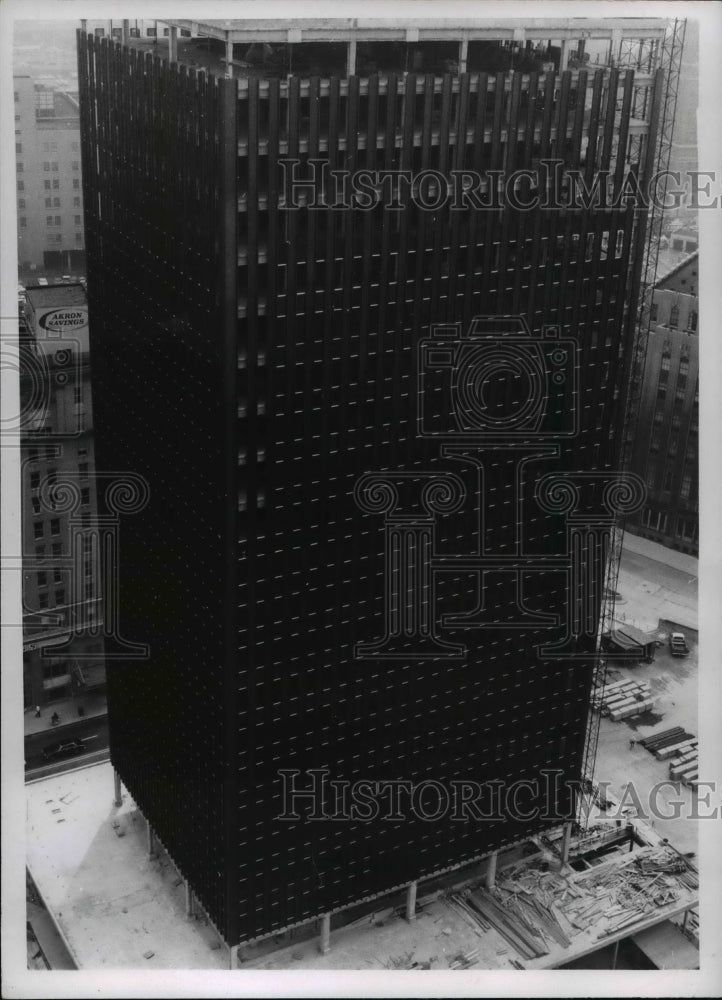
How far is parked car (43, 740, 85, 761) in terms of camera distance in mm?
179750

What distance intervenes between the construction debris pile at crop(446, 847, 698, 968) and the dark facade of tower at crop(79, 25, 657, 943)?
6.94 meters

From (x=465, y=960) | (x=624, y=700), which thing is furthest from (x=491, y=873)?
(x=624, y=700)

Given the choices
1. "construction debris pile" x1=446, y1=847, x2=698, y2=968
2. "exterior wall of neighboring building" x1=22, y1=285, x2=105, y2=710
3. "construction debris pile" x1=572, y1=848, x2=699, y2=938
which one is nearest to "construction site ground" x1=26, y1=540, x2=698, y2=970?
"construction debris pile" x1=446, y1=847, x2=698, y2=968

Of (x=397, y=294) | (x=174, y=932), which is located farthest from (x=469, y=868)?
(x=397, y=294)

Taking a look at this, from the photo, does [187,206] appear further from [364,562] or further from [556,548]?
[556,548]

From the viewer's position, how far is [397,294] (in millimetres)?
112125

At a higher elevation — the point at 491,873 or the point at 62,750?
the point at 491,873

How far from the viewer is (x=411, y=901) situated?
473 ft

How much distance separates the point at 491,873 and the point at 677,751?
47876mm

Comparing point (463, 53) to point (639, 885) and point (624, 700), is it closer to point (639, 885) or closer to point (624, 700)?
point (639, 885)

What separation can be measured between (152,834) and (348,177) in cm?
8285

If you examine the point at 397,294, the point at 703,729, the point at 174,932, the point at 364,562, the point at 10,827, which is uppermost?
the point at 397,294

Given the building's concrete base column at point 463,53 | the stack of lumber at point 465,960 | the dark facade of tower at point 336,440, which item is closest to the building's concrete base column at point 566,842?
the dark facade of tower at point 336,440

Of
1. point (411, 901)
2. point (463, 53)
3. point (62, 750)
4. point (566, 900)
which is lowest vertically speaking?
point (62, 750)
